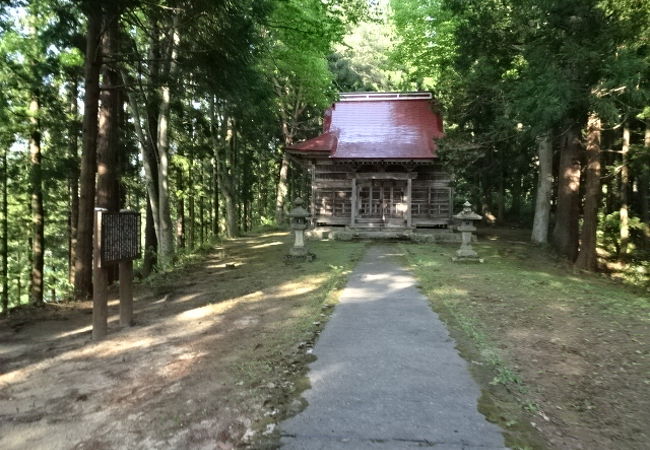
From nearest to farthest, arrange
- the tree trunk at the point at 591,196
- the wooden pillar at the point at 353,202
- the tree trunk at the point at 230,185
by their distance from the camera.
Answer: the tree trunk at the point at 591,196 → the wooden pillar at the point at 353,202 → the tree trunk at the point at 230,185

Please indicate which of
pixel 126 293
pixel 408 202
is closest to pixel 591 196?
pixel 408 202

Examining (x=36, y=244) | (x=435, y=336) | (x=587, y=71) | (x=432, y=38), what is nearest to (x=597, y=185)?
(x=587, y=71)

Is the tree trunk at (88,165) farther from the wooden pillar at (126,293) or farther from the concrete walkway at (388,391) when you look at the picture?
the concrete walkway at (388,391)

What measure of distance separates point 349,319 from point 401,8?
64.1 feet

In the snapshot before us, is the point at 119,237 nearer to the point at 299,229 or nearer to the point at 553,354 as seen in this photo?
the point at 553,354

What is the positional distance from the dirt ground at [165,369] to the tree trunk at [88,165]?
0.73 m

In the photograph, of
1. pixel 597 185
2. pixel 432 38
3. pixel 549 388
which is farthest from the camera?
pixel 432 38

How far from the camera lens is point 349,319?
6.43 m

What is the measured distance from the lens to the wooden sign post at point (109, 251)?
20.6 ft

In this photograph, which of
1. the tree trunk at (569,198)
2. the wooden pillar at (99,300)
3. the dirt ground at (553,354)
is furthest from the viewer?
the tree trunk at (569,198)

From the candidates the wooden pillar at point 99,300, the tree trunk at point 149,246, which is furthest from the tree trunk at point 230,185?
the wooden pillar at point 99,300

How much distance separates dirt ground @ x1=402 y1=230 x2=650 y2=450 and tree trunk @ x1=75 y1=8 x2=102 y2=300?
22.8 feet

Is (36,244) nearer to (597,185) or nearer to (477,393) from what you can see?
(477,393)

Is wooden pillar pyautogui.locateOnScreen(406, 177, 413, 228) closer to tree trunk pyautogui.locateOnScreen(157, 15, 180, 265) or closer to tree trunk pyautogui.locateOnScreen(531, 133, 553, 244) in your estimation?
tree trunk pyautogui.locateOnScreen(531, 133, 553, 244)
